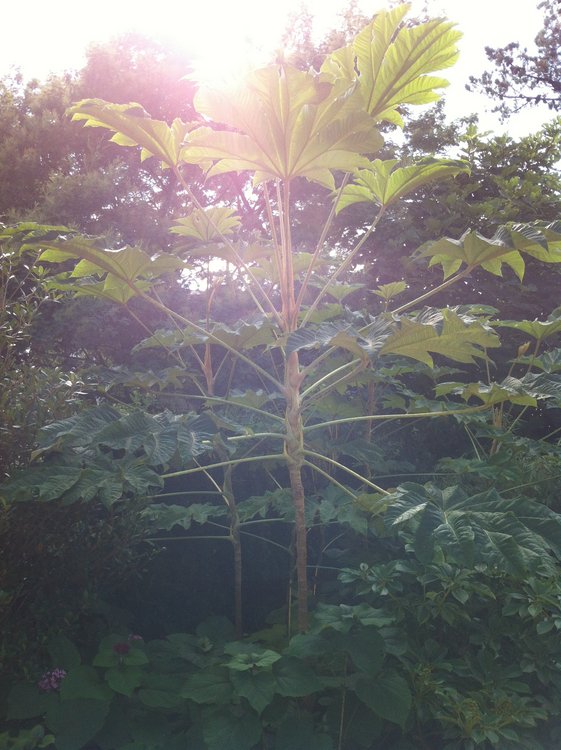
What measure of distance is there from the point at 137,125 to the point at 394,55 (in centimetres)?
92

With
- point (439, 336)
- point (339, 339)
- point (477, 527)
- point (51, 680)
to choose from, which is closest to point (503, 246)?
point (439, 336)

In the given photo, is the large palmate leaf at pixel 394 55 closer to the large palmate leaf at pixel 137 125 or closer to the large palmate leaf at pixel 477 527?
the large palmate leaf at pixel 137 125

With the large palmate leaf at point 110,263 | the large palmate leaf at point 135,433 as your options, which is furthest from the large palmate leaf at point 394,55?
the large palmate leaf at point 135,433

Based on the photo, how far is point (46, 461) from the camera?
245 centimetres

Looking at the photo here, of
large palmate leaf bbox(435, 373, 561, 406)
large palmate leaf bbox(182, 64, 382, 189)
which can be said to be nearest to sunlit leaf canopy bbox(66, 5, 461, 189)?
large palmate leaf bbox(182, 64, 382, 189)

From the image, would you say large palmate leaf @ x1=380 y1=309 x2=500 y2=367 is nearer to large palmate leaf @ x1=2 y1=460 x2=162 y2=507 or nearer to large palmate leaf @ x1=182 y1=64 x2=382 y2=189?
large palmate leaf @ x1=182 y1=64 x2=382 y2=189

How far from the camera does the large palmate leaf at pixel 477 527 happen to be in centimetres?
174

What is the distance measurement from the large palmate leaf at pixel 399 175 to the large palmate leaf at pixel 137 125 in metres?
0.68

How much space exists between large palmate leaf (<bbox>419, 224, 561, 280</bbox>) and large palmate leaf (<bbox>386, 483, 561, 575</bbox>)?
0.79 m

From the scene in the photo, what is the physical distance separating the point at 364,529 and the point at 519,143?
13.4ft

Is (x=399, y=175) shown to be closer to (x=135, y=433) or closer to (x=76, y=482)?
(x=135, y=433)

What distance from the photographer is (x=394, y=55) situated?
230 centimetres

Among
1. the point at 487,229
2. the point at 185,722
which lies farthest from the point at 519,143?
the point at 185,722

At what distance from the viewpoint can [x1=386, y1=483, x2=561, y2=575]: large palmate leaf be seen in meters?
1.74
